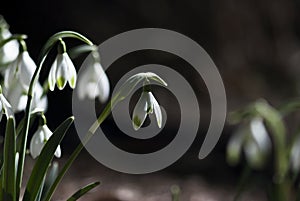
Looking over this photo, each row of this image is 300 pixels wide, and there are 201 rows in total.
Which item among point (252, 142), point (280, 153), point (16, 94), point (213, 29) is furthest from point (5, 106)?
point (213, 29)

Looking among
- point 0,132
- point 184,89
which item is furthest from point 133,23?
point 0,132

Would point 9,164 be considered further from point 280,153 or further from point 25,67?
point 280,153

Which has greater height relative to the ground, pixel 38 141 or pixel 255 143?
pixel 255 143

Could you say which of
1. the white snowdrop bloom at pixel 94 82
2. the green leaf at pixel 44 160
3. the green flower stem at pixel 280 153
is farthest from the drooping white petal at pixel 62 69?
the green flower stem at pixel 280 153

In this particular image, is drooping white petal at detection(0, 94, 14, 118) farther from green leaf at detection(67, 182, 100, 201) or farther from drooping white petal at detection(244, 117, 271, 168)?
drooping white petal at detection(244, 117, 271, 168)

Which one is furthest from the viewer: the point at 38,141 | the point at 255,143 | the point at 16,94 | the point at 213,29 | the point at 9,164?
the point at 213,29

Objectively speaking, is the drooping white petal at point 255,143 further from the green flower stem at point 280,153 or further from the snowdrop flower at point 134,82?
the snowdrop flower at point 134,82

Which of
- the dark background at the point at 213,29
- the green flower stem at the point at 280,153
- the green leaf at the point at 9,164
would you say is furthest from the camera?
the dark background at the point at 213,29
